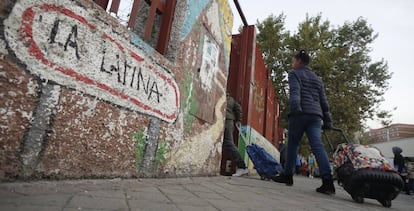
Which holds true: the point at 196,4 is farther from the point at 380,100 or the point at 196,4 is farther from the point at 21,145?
the point at 380,100

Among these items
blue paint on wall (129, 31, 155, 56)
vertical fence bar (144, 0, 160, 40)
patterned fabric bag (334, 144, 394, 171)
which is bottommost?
patterned fabric bag (334, 144, 394, 171)

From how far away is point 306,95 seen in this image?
3457mm

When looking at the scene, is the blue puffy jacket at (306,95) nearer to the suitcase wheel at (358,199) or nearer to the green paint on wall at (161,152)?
the suitcase wheel at (358,199)

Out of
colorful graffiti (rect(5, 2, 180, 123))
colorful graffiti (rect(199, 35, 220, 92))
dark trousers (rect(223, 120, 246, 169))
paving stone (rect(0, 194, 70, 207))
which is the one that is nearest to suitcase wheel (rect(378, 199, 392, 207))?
dark trousers (rect(223, 120, 246, 169))

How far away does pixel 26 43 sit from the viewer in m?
1.31

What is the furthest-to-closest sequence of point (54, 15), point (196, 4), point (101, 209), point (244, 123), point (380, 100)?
point (380, 100)
point (244, 123)
point (196, 4)
point (54, 15)
point (101, 209)

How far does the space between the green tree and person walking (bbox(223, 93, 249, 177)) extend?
31.6ft

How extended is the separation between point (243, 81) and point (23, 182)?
Result: 479 cm

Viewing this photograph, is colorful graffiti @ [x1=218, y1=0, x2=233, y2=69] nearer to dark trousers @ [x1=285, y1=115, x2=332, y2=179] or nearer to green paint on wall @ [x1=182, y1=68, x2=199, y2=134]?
green paint on wall @ [x1=182, y1=68, x2=199, y2=134]

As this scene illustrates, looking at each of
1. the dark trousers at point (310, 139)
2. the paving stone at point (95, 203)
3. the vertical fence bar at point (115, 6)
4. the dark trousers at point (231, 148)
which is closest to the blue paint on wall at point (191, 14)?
the vertical fence bar at point (115, 6)

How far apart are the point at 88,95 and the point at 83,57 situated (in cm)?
23

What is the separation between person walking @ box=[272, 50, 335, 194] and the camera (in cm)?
322

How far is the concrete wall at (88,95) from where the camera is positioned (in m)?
1.27

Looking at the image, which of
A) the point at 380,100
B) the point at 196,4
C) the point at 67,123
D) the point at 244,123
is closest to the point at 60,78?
the point at 67,123
